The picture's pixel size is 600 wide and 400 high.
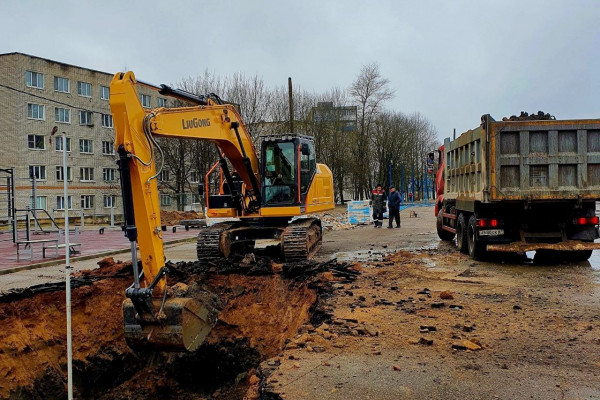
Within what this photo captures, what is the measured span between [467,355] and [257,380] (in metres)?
2.07

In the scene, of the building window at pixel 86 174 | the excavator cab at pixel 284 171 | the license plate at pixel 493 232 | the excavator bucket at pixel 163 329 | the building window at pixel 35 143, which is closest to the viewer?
the excavator bucket at pixel 163 329

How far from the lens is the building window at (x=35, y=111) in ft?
141

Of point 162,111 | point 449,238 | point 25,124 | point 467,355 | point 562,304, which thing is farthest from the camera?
point 25,124

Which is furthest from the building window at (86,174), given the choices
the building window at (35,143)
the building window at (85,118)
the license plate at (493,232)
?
the license plate at (493,232)

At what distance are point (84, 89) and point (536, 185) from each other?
155ft

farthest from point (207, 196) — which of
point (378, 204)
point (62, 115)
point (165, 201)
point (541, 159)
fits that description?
point (62, 115)

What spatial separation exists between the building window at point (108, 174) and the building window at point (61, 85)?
26.6ft

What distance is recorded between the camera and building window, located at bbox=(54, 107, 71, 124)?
1802 inches

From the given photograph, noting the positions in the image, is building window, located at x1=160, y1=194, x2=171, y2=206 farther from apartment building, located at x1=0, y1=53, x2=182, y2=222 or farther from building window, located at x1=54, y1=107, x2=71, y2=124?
building window, located at x1=54, y1=107, x2=71, y2=124

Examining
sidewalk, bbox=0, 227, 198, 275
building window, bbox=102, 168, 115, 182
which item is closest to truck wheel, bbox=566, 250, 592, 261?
sidewalk, bbox=0, 227, 198, 275

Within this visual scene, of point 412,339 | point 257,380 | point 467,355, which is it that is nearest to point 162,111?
point 257,380

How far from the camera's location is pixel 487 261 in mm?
11234

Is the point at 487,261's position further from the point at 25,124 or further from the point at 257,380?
the point at 25,124

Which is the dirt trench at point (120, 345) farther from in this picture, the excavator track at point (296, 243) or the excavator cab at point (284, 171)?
the excavator cab at point (284, 171)
